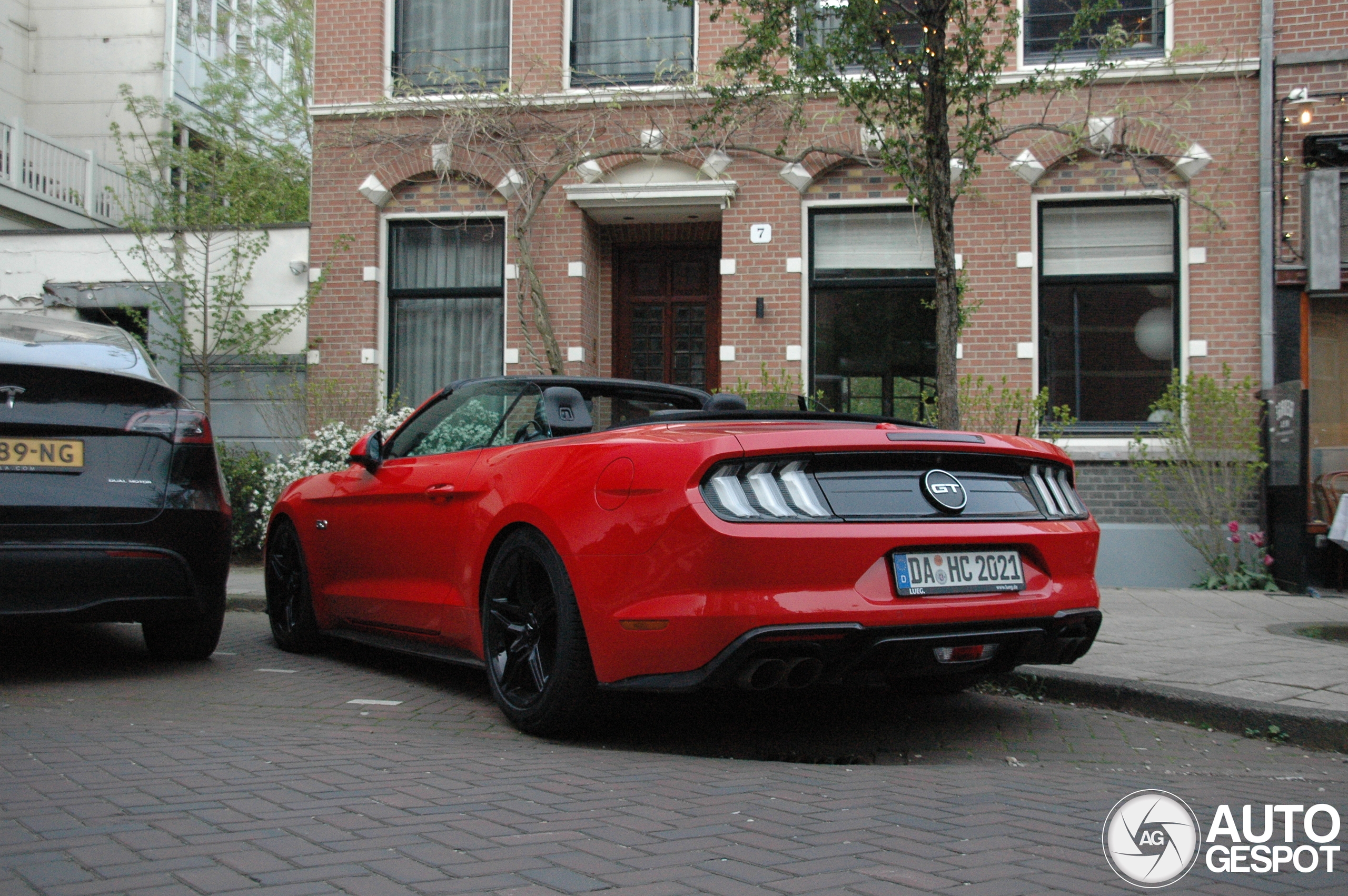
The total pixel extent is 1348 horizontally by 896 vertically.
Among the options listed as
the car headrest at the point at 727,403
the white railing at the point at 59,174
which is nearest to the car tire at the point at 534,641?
the car headrest at the point at 727,403

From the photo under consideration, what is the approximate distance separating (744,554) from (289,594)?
3.76m

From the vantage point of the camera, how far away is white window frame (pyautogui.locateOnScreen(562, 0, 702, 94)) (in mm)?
12148

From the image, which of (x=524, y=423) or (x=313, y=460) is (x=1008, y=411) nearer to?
(x=313, y=460)

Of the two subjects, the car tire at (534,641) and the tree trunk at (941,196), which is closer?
the car tire at (534,641)

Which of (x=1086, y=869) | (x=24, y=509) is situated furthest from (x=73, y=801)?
(x=1086, y=869)

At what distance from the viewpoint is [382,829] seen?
2.99 metres

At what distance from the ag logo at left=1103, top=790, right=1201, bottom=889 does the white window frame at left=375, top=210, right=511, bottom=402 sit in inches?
385

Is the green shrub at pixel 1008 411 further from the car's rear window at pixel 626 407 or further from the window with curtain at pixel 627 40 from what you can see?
the car's rear window at pixel 626 407

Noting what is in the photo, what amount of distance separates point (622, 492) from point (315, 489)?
9.69 feet

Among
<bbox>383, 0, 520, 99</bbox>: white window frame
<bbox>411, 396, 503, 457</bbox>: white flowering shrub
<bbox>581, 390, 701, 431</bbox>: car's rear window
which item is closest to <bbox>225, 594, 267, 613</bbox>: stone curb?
<bbox>411, 396, 503, 457</bbox>: white flowering shrub

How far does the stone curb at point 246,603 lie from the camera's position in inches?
343

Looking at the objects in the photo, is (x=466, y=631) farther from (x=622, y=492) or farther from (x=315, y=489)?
(x=315, y=489)

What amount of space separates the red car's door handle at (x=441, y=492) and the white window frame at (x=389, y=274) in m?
7.44

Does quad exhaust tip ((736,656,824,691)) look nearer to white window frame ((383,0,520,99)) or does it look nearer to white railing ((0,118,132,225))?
white window frame ((383,0,520,99))
